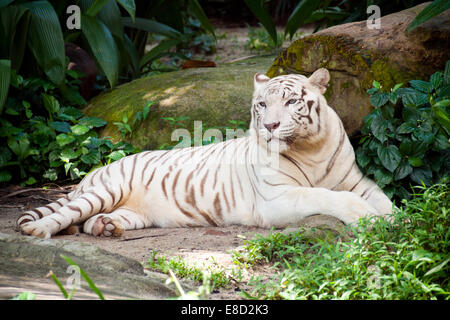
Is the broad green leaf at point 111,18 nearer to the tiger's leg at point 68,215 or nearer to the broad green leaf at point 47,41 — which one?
the broad green leaf at point 47,41

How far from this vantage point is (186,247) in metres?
3.39

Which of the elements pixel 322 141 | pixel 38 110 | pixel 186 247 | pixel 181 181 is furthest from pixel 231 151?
pixel 38 110

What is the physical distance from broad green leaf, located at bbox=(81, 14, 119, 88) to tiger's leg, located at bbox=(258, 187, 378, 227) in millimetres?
2551

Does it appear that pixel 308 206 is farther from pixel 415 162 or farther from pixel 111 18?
pixel 111 18

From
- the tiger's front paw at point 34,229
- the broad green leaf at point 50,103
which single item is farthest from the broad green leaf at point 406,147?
the broad green leaf at point 50,103

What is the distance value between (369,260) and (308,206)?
833 mm

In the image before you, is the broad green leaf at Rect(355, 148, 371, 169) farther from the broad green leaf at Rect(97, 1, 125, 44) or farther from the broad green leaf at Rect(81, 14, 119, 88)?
the broad green leaf at Rect(97, 1, 125, 44)

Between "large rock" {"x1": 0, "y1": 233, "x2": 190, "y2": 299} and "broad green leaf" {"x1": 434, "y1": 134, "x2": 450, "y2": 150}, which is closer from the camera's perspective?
"large rock" {"x1": 0, "y1": 233, "x2": 190, "y2": 299}

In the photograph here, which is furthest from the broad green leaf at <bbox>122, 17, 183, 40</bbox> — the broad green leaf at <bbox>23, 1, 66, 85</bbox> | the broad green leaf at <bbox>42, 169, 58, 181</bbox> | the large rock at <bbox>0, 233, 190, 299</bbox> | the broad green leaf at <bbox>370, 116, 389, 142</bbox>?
the large rock at <bbox>0, 233, 190, 299</bbox>

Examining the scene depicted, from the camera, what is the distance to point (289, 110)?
11.8ft

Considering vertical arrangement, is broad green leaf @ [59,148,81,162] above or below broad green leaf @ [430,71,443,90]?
below

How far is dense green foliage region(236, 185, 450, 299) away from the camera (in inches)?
96.1

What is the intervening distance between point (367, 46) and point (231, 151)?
1.35 m

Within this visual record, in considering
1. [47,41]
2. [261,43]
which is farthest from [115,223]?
[261,43]
